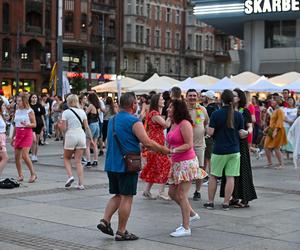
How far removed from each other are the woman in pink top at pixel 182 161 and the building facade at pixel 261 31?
33498 millimetres

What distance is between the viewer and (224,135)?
9867 mm

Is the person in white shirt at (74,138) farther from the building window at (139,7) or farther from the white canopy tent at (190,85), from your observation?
the building window at (139,7)

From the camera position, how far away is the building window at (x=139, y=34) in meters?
77.1

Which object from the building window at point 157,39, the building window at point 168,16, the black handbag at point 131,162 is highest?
the building window at point 168,16

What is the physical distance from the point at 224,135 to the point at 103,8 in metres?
63.8

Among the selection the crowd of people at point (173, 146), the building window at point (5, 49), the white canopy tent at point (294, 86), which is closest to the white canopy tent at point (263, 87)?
the white canopy tent at point (294, 86)

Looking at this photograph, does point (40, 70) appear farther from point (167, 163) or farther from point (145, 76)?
point (167, 163)

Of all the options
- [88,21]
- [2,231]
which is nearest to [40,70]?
[88,21]

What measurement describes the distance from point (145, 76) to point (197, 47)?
17.4 meters

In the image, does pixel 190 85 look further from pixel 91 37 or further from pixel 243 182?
pixel 91 37

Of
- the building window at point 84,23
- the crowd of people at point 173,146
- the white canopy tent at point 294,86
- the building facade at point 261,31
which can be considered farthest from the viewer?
the building window at point 84,23

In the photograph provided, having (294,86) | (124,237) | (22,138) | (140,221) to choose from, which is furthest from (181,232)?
(294,86)

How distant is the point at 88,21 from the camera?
229 ft

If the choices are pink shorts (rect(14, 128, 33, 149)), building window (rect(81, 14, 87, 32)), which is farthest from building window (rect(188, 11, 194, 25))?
pink shorts (rect(14, 128, 33, 149))
